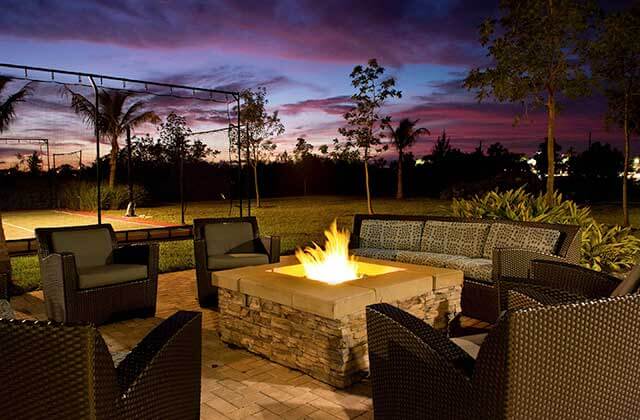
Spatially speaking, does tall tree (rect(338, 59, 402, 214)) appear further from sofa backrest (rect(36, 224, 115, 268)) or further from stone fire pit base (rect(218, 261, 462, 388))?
stone fire pit base (rect(218, 261, 462, 388))

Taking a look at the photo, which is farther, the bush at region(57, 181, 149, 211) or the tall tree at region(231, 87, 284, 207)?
the tall tree at region(231, 87, 284, 207)

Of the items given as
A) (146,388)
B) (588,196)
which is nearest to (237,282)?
(146,388)

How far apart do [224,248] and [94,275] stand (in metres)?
1.38

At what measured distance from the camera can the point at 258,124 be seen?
63.8 feet

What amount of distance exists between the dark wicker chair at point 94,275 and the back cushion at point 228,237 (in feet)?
2.19

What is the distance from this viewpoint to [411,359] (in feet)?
6.61

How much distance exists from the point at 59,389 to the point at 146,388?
377 millimetres

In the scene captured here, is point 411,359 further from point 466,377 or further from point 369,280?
point 369,280

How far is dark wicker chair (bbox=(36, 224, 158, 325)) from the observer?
4145 millimetres

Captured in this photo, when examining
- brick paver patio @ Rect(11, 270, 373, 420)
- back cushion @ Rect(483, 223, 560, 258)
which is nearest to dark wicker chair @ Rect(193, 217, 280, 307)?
brick paver patio @ Rect(11, 270, 373, 420)

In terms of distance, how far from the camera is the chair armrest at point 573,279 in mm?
2914

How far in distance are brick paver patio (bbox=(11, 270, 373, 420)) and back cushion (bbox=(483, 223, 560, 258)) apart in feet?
7.17

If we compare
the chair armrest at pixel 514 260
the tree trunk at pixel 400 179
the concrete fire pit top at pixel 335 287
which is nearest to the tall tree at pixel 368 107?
the chair armrest at pixel 514 260

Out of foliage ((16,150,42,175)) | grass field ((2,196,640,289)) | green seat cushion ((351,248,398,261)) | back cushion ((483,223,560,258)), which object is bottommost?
grass field ((2,196,640,289))
